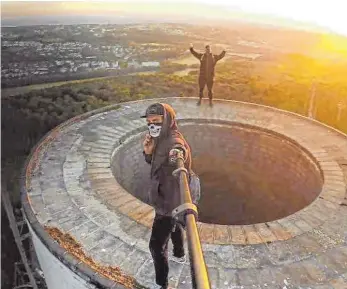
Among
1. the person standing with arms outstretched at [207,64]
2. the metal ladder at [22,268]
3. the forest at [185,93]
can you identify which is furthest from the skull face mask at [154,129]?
the forest at [185,93]

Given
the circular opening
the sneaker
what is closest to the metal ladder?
the circular opening

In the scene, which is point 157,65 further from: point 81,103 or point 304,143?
point 304,143

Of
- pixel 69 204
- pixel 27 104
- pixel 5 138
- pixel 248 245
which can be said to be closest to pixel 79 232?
pixel 69 204

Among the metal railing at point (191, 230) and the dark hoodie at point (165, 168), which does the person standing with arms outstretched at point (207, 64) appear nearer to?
the dark hoodie at point (165, 168)

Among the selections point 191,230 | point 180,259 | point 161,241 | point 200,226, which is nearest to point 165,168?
point 161,241

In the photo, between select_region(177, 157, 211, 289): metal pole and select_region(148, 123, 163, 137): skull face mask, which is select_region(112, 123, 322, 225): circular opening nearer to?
select_region(148, 123, 163, 137): skull face mask
